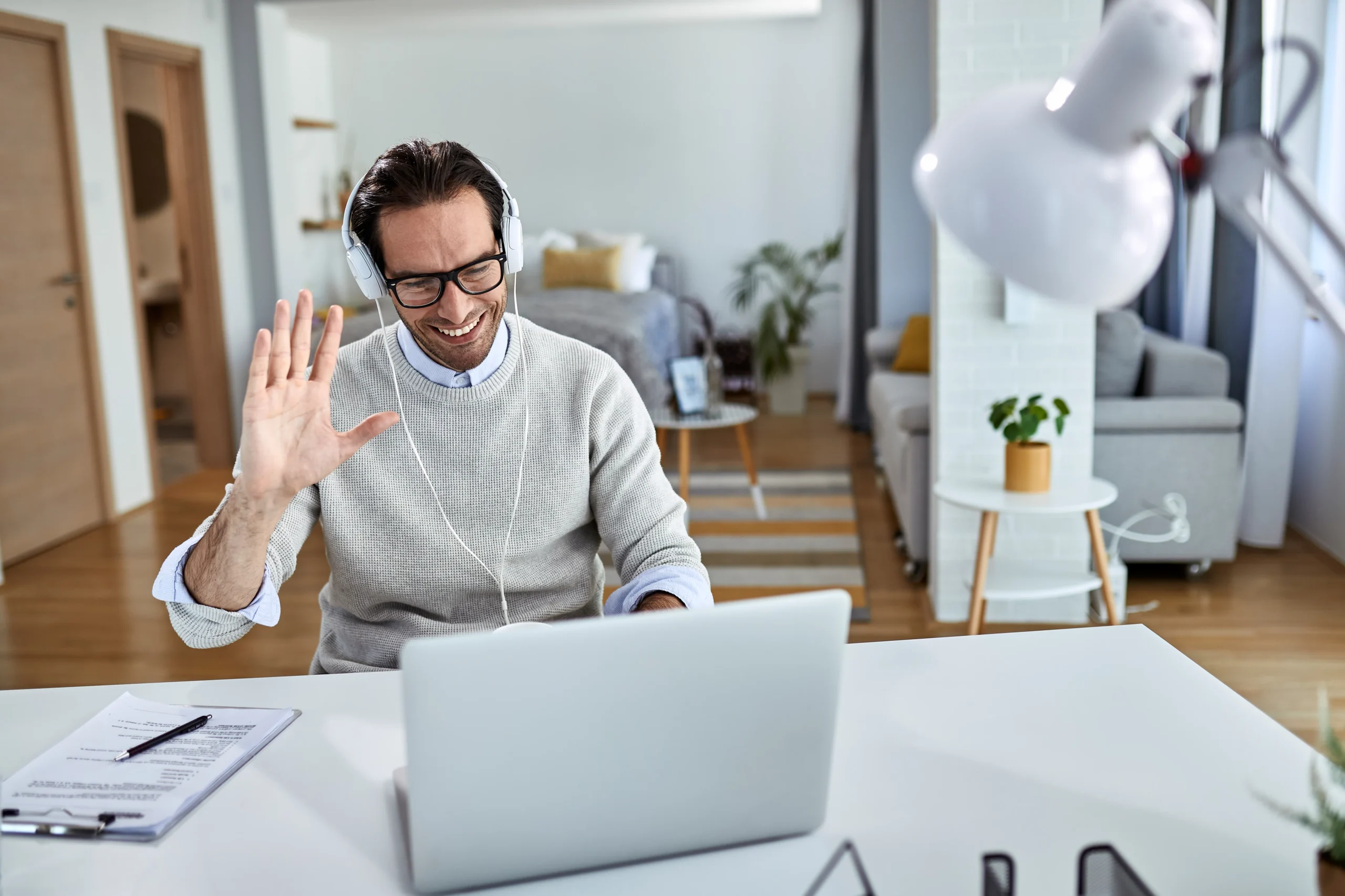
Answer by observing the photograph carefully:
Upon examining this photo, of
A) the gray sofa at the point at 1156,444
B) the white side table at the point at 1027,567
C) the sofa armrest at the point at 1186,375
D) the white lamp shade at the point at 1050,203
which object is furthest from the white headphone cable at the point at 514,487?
the sofa armrest at the point at 1186,375

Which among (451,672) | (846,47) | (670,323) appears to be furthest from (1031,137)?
(846,47)

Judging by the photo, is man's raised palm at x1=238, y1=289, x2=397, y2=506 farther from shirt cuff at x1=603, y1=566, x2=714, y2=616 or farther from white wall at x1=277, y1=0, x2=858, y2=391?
white wall at x1=277, y1=0, x2=858, y2=391

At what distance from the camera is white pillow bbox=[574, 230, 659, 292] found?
21.0 feet

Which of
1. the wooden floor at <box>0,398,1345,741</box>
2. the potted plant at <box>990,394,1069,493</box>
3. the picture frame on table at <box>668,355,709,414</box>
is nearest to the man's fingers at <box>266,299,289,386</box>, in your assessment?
the wooden floor at <box>0,398,1345,741</box>

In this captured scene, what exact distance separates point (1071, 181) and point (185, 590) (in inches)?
40.4

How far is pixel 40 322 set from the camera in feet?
14.0

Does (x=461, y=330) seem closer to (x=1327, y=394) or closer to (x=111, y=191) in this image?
(x=1327, y=394)

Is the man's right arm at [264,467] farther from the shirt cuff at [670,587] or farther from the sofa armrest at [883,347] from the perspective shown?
the sofa armrest at [883,347]

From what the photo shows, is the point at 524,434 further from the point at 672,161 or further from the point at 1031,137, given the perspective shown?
the point at 672,161

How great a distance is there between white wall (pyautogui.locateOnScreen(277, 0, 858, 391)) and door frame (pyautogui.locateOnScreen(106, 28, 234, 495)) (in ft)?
5.07

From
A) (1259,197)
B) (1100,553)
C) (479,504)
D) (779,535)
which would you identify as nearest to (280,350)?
(479,504)

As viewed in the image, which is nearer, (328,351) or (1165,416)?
(328,351)

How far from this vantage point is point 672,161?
22.4 feet

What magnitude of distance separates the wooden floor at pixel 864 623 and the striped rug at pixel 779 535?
9 centimetres
